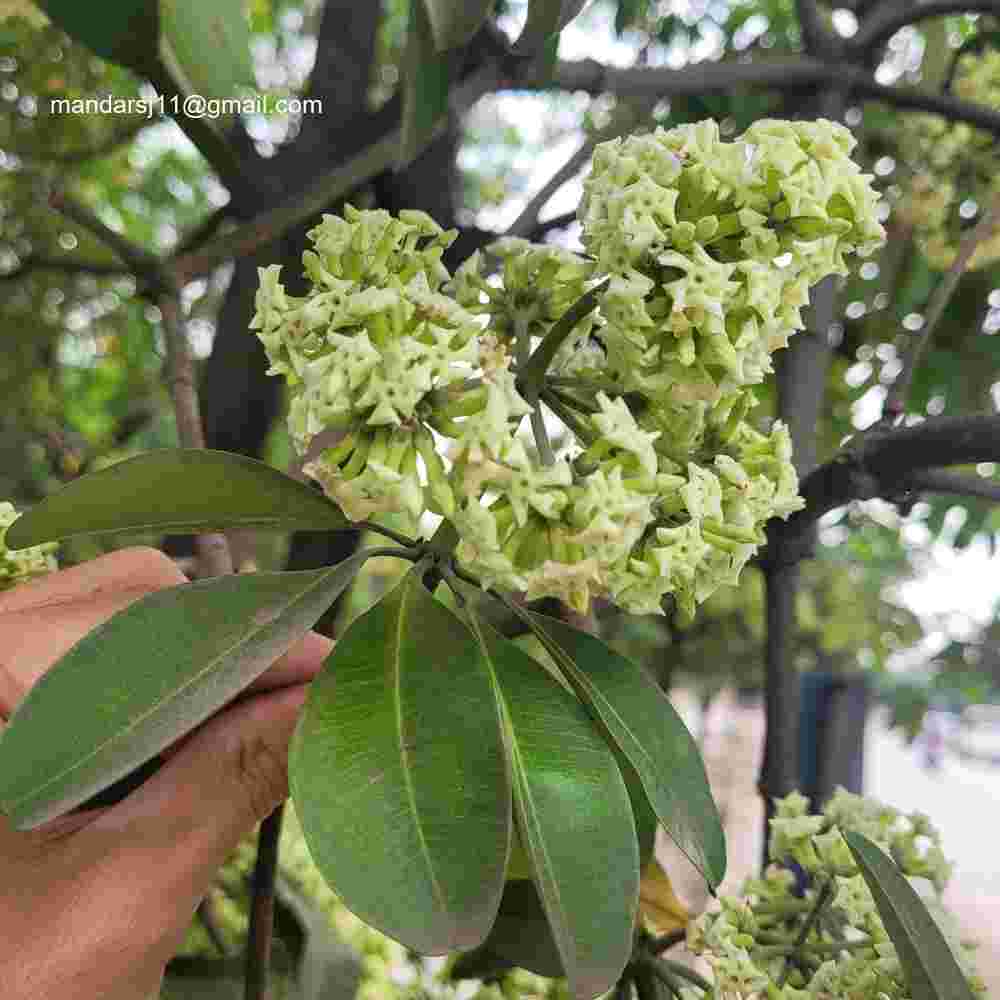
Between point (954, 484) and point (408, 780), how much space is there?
0.36 metres

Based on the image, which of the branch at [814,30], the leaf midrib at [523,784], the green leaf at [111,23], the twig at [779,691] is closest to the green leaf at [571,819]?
the leaf midrib at [523,784]

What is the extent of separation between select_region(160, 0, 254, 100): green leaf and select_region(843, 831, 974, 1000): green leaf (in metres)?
0.73

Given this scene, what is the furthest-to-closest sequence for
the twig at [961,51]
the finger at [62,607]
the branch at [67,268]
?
1. the branch at [67,268]
2. the twig at [961,51]
3. the finger at [62,607]

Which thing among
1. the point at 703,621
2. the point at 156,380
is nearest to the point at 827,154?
the point at 703,621

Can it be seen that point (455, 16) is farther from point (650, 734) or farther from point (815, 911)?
point (815, 911)

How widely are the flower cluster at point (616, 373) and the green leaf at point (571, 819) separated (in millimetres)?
72

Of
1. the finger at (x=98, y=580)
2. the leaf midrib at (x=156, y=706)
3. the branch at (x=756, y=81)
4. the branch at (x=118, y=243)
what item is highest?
the branch at (x=756, y=81)

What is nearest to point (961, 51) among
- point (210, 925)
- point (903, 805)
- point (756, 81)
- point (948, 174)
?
point (948, 174)

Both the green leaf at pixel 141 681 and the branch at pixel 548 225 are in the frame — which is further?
the branch at pixel 548 225

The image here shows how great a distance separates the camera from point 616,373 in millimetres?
510

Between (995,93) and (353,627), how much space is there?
3.37 feet

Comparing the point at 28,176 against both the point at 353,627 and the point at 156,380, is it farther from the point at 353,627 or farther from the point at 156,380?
the point at 353,627

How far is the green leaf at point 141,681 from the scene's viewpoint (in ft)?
1.36

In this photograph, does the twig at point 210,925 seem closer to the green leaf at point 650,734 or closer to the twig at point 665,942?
the twig at point 665,942
